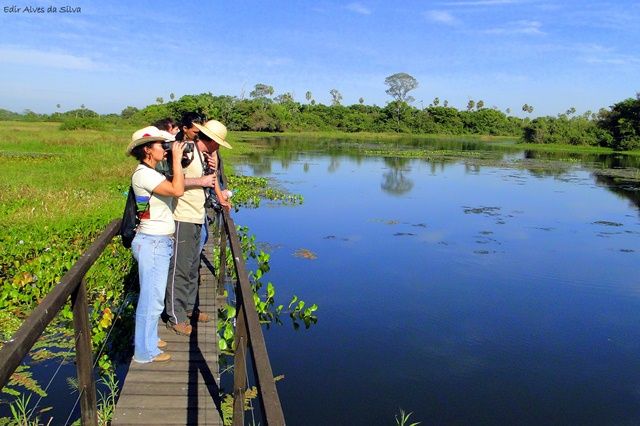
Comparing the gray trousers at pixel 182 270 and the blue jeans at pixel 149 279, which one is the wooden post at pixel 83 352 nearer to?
the blue jeans at pixel 149 279

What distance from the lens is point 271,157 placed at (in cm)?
3045

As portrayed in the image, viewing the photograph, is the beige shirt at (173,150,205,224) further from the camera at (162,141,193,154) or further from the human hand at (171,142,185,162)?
the human hand at (171,142,185,162)

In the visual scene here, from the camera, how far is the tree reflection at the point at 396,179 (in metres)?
19.5

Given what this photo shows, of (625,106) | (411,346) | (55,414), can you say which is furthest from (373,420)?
(625,106)

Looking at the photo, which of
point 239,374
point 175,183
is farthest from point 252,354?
point 175,183

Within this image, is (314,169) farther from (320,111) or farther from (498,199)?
(320,111)

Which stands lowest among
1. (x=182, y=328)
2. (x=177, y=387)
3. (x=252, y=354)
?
(x=177, y=387)

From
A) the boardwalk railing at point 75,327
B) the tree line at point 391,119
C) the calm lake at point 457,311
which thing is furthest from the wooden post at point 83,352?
the tree line at point 391,119

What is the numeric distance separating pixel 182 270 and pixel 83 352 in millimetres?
1402

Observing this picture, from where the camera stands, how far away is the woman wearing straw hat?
131 inches

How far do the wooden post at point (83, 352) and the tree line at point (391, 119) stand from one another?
5015 centimetres

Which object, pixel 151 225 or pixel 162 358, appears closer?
pixel 151 225

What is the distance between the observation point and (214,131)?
4254 millimetres

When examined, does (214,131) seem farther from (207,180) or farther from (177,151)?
(177,151)
